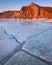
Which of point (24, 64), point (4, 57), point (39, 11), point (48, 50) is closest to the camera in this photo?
point (24, 64)

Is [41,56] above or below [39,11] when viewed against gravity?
above

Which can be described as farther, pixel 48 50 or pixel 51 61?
pixel 48 50

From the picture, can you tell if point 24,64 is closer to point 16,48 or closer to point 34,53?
point 34,53

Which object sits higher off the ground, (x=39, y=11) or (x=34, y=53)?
(x=34, y=53)

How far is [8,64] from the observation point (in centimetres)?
83

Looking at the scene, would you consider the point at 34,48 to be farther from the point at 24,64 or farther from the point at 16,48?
the point at 24,64

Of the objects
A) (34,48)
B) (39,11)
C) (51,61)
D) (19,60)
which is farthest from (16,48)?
(39,11)

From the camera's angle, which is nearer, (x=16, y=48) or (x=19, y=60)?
(x=19, y=60)

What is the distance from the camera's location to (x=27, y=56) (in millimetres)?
941

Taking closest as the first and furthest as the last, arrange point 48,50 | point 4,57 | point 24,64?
point 24,64 → point 4,57 → point 48,50

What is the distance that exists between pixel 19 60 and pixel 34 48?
27cm

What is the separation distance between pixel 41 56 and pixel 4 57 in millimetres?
250

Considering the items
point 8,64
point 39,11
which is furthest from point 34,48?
point 39,11

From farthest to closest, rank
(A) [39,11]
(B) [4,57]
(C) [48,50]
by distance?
1. (A) [39,11]
2. (C) [48,50]
3. (B) [4,57]
